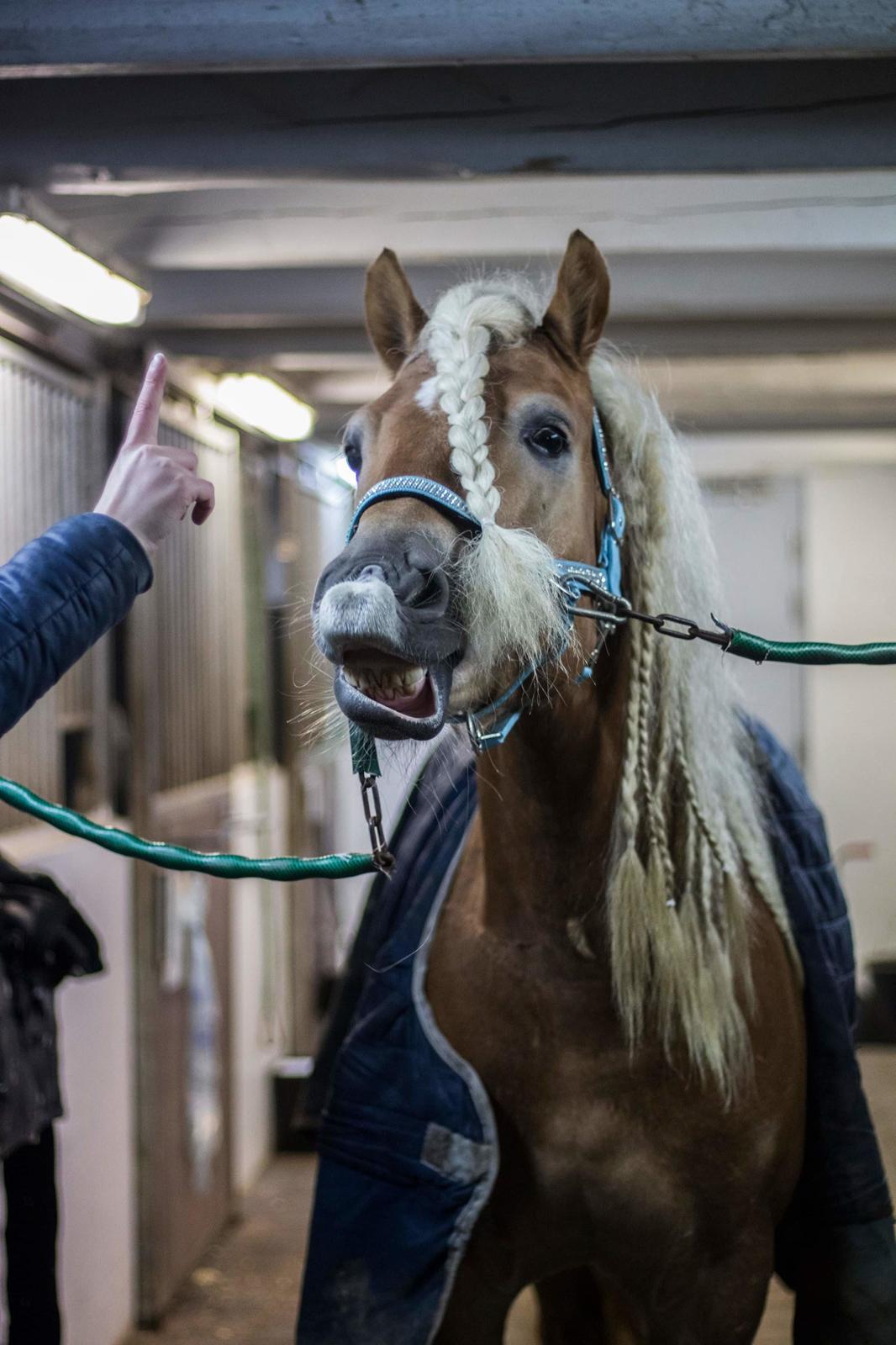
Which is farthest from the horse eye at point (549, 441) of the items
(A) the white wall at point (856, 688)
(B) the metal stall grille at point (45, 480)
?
(A) the white wall at point (856, 688)

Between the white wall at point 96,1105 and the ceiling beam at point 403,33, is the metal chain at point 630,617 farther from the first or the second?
the white wall at point 96,1105

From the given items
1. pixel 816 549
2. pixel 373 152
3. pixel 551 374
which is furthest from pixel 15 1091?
pixel 816 549

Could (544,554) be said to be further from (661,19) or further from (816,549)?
(816,549)

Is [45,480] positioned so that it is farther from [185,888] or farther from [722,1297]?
[722,1297]

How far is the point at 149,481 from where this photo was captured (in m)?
1.21

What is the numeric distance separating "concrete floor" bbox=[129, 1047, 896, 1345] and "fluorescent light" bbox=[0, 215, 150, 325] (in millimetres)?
2294

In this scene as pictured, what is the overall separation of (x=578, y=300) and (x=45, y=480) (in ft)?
4.91

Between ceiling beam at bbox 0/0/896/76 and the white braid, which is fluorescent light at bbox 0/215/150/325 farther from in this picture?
the white braid

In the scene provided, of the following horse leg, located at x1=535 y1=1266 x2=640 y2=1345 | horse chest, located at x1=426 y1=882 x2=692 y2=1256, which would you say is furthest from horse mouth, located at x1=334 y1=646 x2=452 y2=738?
horse leg, located at x1=535 y1=1266 x2=640 y2=1345

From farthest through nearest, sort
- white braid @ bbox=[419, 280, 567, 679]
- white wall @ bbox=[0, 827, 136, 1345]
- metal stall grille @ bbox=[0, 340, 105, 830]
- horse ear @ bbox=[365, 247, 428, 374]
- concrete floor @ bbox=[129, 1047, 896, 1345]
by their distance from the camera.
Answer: concrete floor @ bbox=[129, 1047, 896, 1345] → white wall @ bbox=[0, 827, 136, 1345] → metal stall grille @ bbox=[0, 340, 105, 830] → horse ear @ bbox=[365, 247, 428, 374] → white braid @ bbox=[419, 280, 567, 679]

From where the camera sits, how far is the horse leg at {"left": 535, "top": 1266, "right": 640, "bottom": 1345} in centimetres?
202

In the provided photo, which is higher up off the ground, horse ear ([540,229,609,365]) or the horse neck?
horse ear ([540,229,609,365])

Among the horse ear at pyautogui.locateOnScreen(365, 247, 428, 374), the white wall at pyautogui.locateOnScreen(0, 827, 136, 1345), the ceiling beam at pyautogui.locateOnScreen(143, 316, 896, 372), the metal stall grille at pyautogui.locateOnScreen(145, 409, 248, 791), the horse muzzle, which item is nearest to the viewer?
the horse muzzle

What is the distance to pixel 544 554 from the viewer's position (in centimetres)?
123
